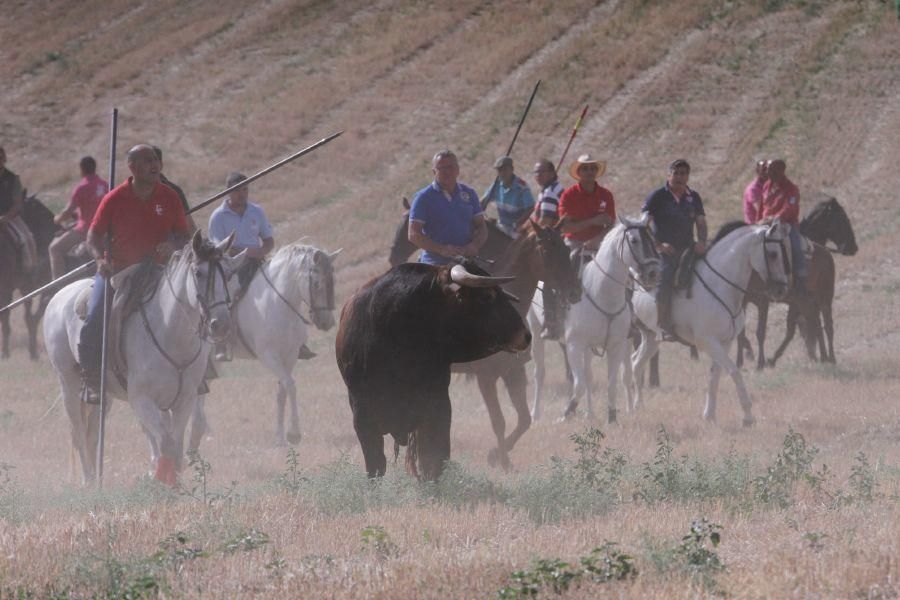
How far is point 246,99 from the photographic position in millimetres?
49844

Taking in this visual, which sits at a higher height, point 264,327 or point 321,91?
point 321,91

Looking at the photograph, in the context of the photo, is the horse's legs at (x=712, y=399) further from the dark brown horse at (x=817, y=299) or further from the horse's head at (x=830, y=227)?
the horse's head at (x=830, y=227)

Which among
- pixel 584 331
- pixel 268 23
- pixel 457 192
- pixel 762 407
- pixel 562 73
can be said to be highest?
pixel 268 23

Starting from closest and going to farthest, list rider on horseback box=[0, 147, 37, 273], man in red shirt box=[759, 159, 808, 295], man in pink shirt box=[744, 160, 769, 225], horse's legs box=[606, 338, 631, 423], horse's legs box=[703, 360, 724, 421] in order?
horse's legs box=[703, 360, 724, 421]
horse's legs box=[606, 338, 631, 423]
man in red shirt box=[759, 159, 808, 295]
man in pink shirt box=[744, 160, 769, 225]
rider on horseback box=[0, 147, 37, 273]

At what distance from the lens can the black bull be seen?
903cm

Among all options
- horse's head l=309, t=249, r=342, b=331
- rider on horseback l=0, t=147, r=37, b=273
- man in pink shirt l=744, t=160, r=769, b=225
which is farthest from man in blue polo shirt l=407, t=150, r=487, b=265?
rider on horseback l=0, t=147, r=37, b=273

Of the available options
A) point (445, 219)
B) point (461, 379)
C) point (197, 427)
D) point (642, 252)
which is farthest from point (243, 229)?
point (461, 379)

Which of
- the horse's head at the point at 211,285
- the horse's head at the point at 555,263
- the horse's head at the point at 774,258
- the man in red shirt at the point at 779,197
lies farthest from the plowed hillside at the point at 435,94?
the horse's head at the point at 211,285

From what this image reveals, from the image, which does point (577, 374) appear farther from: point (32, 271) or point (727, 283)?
point (32, 271)

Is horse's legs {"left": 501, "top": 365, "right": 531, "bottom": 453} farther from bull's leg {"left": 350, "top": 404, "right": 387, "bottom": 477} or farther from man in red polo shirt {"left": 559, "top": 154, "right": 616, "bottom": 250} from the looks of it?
bull's leg {"left": 350, "top": 404, "right": 387, "bottom": 477}

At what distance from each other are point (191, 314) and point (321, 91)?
39.3 meters

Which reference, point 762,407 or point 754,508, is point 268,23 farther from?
point 754,508

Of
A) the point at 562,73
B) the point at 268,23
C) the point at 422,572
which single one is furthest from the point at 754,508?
the point at 268,23

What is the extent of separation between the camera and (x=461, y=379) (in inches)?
748
